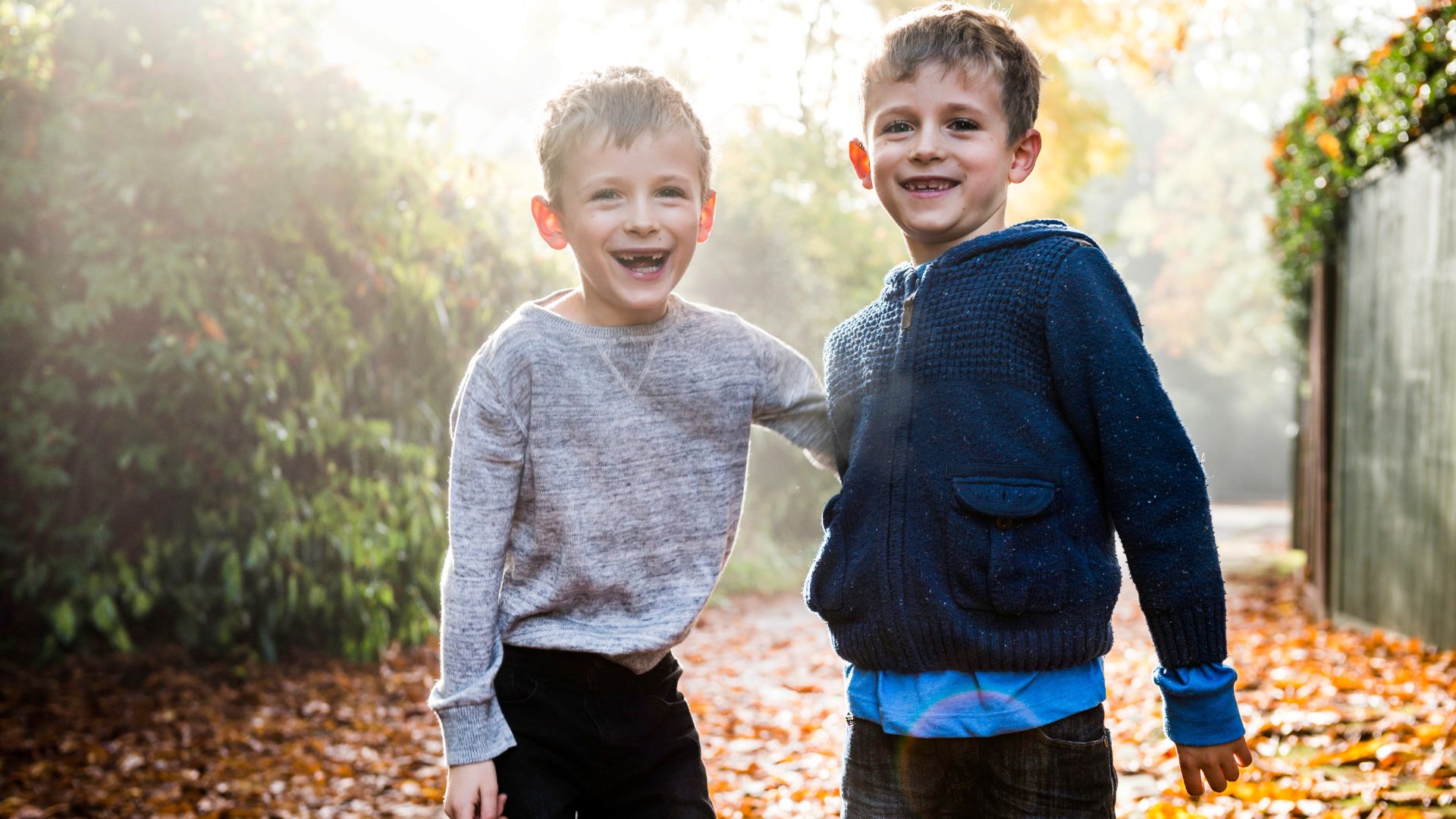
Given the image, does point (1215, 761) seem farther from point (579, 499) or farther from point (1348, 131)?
point (1348, 131)

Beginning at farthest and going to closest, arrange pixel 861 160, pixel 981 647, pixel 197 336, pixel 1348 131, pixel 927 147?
pixel 1348 131 < pixel 197 336 < pixel 861 160 < pixel 927 147 < pixel 981 647

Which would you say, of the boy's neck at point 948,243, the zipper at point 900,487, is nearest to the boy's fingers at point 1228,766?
the zipper at point 900,487

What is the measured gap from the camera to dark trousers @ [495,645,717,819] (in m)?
2.04

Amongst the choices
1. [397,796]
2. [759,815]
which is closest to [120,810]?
[397,796]

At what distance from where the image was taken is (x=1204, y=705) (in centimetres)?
169

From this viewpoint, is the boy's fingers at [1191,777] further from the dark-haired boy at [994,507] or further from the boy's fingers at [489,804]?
the boy's fingers at [489,804]

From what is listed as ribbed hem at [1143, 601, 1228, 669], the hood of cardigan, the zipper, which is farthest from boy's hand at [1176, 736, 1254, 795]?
the hood of cardigan

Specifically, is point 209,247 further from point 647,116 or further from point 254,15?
point 647,116

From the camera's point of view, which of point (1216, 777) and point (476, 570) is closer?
point (1216, 777)

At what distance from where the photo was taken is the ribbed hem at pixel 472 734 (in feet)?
6.49

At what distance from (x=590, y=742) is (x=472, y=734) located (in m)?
0.21

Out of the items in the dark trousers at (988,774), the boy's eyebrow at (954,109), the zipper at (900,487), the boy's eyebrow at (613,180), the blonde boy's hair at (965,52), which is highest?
the blonde boy's hair at (965,52)

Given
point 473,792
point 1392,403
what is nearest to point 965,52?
point 473,792

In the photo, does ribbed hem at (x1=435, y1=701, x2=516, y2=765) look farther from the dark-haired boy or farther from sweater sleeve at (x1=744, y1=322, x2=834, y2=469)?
sweater sleeve at (x1=744, y1=322, x2=834, y2=469)
